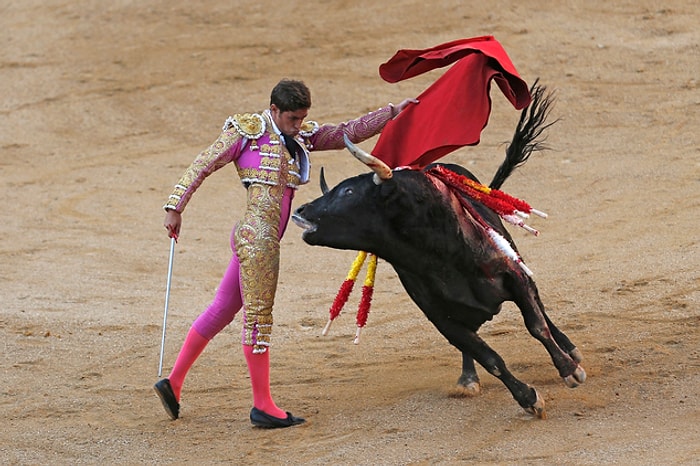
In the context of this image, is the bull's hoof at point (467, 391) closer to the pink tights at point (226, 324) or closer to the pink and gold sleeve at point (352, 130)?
the pink tights at point (226, 324)

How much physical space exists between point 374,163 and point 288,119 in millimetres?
545

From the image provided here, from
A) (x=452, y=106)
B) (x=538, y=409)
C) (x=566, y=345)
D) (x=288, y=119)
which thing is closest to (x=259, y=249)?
(x=288, y=119)

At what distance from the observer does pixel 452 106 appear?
5465 mm

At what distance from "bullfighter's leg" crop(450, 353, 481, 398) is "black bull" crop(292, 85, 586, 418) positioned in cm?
32

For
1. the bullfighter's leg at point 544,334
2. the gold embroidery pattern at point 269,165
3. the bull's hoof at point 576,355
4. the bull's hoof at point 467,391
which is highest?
the gold embroidery pattern at point 269,165

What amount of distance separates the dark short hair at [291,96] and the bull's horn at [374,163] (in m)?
0.30

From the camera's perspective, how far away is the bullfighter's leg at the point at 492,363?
525 centimetres

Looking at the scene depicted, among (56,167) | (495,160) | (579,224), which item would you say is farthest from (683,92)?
(56,167)

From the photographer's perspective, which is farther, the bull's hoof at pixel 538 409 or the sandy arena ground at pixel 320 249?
the sandy arena ground at pixel 320 249

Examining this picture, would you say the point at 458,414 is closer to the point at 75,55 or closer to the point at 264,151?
the point at 264,151

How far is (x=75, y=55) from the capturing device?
1352 centimetres

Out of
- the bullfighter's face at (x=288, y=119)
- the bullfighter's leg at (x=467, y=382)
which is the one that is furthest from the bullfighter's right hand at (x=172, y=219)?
the bullfighter's leg at (x=467, y=382)

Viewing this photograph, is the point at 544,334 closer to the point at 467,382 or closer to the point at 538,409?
the point at 538,409

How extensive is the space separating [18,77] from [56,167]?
2.47 metres
